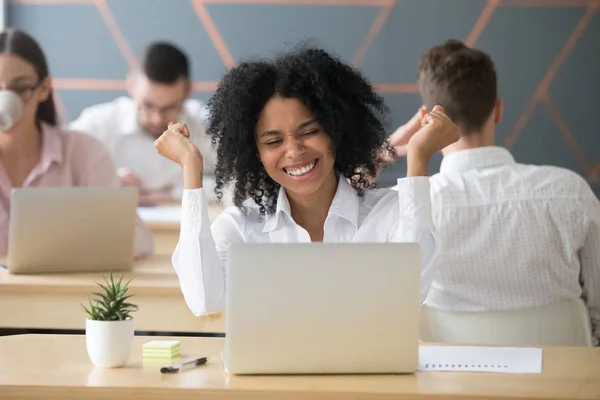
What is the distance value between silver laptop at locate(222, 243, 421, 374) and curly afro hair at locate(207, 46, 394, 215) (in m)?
0.64

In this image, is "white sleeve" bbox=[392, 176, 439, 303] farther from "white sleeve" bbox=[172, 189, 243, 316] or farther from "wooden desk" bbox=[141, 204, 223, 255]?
"wooden desk" bbox=[141, 204, 223, 255]

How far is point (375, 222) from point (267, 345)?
675mm

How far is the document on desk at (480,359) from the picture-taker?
6.44 feet

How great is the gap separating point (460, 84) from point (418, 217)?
863mm

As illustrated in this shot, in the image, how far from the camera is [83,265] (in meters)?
3.06

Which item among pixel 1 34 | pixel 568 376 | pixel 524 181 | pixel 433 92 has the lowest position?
pixel 568 376

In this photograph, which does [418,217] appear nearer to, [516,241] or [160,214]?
[516,241]

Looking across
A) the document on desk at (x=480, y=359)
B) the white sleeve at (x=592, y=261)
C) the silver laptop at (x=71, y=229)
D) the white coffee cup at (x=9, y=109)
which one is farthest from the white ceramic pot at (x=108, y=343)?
the white coffee cup at (x=9, y=109)

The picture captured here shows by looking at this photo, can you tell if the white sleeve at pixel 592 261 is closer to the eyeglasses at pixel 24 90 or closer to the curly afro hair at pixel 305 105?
the curly afro hair at pixel 305 105

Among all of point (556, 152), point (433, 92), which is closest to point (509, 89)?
point (556, 152)

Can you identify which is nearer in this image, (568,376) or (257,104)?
(568,376)

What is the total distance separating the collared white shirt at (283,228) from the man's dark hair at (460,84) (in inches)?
22.3

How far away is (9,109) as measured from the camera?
3.44 metres

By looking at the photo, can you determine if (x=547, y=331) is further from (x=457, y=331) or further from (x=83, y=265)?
(x=83, y=265)
